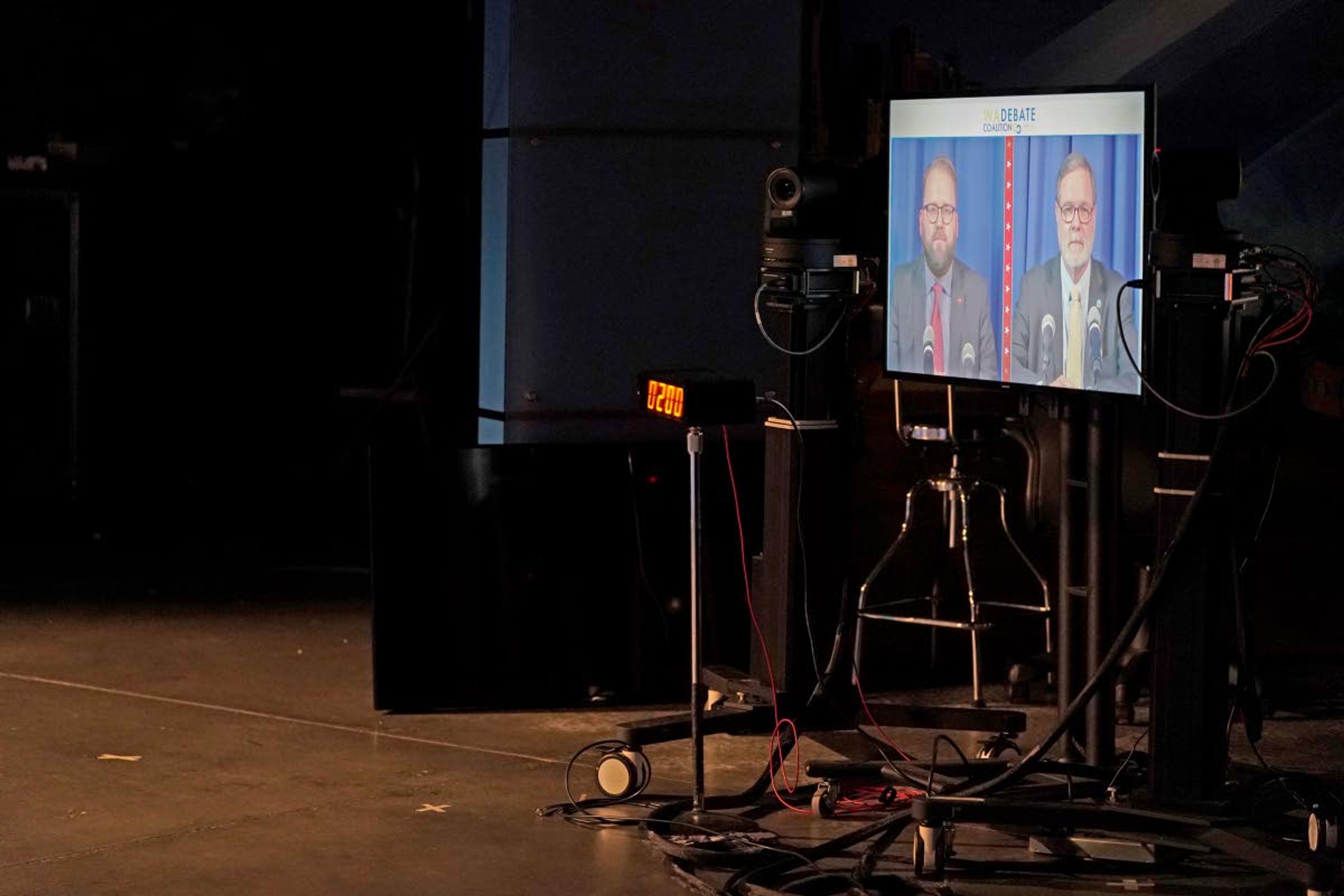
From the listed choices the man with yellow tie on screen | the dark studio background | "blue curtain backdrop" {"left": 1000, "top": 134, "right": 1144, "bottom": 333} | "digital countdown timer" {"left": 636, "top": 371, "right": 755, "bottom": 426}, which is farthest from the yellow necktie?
"digital countdown timer" {"left": 636, "top": 371, "right": 755, "bottom": 426}

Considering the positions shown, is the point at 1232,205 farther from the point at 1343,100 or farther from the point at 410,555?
the point at 410,555

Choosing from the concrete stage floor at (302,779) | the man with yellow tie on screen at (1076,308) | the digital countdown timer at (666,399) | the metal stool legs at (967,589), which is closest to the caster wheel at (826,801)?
the concrete stage floor at (302,779)

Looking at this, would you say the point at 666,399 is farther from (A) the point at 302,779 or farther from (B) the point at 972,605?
(B) the point at 972,605

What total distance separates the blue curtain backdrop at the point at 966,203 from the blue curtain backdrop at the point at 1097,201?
59 millimetres

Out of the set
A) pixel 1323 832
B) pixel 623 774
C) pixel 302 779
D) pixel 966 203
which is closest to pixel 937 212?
pixel 966 203

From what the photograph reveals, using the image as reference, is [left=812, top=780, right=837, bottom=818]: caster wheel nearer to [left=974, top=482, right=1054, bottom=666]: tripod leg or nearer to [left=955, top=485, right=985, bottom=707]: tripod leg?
[left=955, top=485, right=985, bottom=707]: tripod leg

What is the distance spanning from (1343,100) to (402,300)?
4712 millimetres

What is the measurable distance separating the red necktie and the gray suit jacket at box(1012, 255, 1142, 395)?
23 cm

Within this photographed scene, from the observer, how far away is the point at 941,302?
485 cm

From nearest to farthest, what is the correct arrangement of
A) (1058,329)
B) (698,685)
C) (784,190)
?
(698,685)
(1058,329)
(784,190)

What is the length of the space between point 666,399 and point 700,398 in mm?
108

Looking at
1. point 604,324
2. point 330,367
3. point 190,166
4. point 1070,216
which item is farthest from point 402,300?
point 1070,216

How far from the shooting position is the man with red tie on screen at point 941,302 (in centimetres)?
476

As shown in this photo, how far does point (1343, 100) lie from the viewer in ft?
24.3
